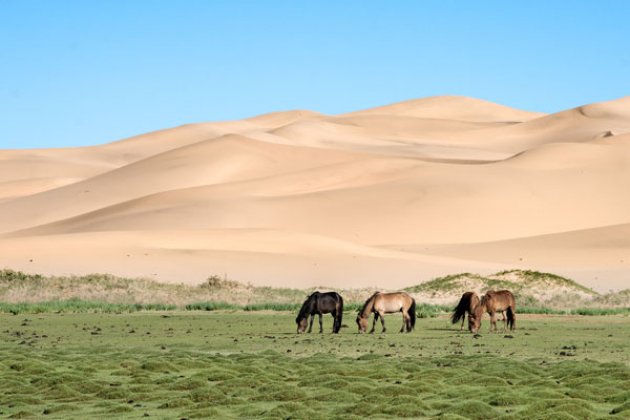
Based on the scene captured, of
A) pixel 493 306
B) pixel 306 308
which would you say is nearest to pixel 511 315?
pixel 493 306

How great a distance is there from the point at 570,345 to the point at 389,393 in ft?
39.0

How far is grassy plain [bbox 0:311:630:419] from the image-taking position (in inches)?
758

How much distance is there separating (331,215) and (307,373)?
79.2 m

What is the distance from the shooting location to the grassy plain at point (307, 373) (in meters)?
19.3

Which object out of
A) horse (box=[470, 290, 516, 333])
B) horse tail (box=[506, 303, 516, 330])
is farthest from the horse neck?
horse tail (box=[506, 303, 516, 330])

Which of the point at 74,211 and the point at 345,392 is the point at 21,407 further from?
the point at 74,211

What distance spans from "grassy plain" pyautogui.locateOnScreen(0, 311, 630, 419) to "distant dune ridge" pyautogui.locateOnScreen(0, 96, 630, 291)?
99.0ft

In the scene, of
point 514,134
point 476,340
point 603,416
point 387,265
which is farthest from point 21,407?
point 514,134

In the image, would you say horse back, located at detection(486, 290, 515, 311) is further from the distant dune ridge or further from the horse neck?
the distant dune ridge

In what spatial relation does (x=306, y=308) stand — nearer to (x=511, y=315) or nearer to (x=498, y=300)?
(x=498, y=300)

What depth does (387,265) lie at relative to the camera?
71.1m

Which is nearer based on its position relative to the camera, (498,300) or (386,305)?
(386,305)

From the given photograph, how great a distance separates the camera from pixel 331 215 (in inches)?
4063

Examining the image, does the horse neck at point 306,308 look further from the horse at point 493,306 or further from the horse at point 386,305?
the horse at point 493,306
